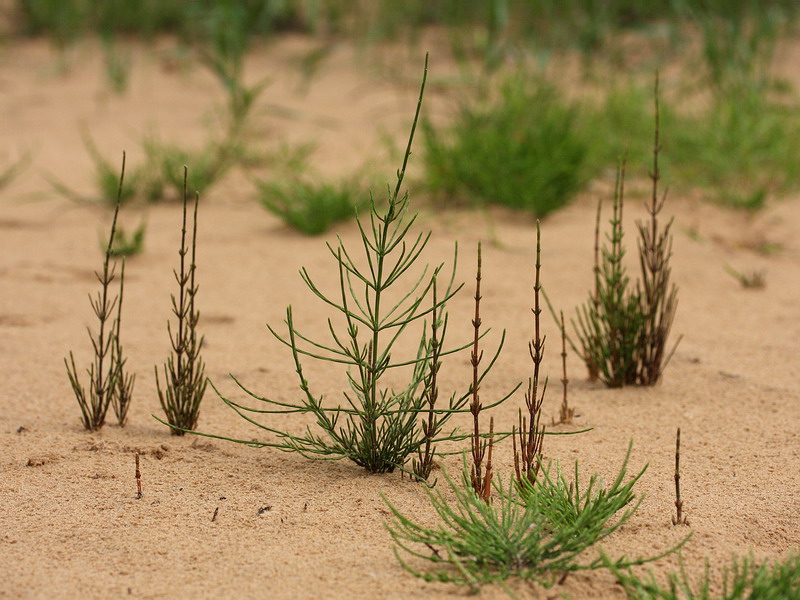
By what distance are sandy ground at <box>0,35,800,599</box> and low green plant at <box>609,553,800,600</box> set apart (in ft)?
0.16

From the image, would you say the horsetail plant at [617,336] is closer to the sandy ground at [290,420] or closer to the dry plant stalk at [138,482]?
the sandy ground at [290,420]

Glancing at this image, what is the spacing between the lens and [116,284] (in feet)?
11.8

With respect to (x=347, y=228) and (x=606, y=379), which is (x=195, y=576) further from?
(x=347, y=228)

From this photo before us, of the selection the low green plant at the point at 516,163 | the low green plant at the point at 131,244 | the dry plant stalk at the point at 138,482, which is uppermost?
the low green plant at the point at 516,163

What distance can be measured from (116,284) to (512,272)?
1.37 metres

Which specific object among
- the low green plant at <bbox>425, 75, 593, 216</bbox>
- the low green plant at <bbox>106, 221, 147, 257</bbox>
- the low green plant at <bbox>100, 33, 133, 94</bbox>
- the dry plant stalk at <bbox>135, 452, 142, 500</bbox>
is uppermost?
the low green plant at <bbox>100, 33, 133, 94</bbox>

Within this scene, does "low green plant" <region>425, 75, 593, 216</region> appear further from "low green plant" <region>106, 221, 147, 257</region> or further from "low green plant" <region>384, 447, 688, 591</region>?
"low green plant" <region>384, 447, 688, 591</region>

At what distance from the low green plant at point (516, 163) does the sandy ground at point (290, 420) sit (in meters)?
0.12

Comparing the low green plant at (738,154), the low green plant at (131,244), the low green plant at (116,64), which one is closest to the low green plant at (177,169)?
the low green plant at (131,244)

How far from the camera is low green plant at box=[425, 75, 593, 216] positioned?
4.28 meters


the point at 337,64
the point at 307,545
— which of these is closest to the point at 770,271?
the point at 307,545

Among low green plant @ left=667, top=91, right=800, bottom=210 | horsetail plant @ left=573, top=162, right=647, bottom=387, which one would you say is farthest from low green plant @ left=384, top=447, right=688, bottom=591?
low green plant @ left=667, top=91, right=800, bottom=210

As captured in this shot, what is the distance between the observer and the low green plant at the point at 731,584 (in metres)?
1.59

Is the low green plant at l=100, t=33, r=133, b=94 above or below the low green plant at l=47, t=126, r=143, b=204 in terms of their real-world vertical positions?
above
